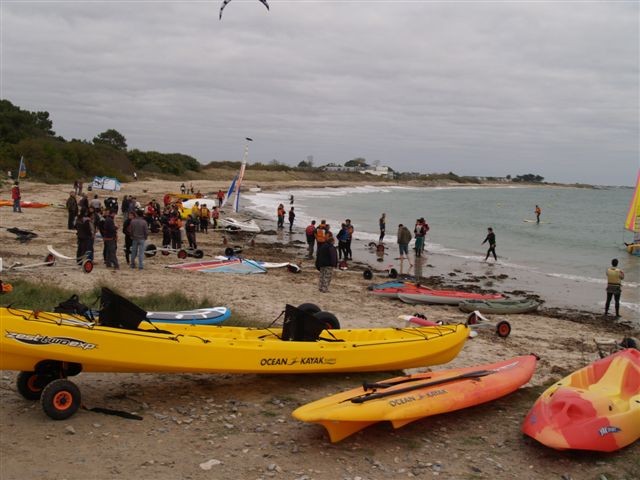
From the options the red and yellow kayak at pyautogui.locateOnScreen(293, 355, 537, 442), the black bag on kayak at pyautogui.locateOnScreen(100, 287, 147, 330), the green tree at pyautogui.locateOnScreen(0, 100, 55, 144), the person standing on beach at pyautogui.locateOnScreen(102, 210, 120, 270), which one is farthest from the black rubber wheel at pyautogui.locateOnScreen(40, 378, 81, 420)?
the green tree at pyautogui.locateOnScreen(0, 100, 55, 144)

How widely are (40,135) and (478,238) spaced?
41643 millimetres

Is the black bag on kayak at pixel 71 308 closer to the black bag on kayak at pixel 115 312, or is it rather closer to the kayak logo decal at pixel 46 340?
the black bag on kayak at pixel 115 312

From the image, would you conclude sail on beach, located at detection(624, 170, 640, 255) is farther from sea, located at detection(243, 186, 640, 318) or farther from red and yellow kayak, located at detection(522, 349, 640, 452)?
red and yellow kayak, located at detection(522, 349, 640, 452)

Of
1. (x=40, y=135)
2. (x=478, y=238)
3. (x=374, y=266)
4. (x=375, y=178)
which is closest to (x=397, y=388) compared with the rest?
(x=374, y=266)

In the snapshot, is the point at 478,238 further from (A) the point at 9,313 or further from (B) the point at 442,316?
(A) the point at 9,313

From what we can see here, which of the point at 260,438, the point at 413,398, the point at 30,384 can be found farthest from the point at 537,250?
the point at 30,384

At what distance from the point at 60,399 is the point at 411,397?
12.0 ft

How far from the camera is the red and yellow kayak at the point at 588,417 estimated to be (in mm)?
5848

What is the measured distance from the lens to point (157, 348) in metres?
6.24

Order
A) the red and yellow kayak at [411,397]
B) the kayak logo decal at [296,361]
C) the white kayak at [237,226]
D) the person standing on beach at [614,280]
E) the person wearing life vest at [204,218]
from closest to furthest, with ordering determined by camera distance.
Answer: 1. the red and yellow kayak at [411,397]
2. the kayak logo decal at [296,361]
3. the person standing on beach at [614,280]
4. the person wearing life vest at [204,218]
5. the white kayak at [237,226]

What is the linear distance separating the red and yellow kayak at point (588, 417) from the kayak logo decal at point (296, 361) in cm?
239

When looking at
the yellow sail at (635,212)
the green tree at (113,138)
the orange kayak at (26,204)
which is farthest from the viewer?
the green tree at (113,138)

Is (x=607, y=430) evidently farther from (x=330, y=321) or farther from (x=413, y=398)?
(x=330, y=321)

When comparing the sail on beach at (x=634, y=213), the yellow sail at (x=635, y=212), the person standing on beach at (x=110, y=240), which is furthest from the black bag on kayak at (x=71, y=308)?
the yellow sail at (x=635, y=212)
